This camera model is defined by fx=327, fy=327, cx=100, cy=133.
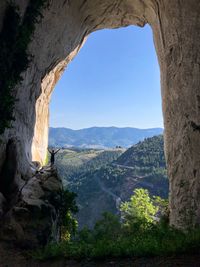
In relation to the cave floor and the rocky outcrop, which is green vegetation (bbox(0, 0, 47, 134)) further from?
the cave floor

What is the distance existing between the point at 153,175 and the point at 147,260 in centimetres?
18846

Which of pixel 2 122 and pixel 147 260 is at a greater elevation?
pixel 2 122

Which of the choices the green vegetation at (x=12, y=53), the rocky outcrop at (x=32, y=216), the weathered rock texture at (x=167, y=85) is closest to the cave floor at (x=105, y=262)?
the rocky outcrop at (x=32, y=216)

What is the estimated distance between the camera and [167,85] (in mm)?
24828

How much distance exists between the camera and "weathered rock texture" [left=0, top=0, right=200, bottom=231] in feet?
62.1

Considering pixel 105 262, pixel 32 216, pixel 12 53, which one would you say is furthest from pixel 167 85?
pixel 105 262

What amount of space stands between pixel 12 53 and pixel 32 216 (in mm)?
10517

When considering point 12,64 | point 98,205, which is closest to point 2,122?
point 12,64

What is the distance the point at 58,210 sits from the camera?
20562 millimetres

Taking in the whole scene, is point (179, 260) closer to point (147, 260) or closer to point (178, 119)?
point (147, 260)

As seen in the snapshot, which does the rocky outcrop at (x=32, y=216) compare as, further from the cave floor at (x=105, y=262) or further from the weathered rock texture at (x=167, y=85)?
the weathered rock texture at (x=167, y=85)

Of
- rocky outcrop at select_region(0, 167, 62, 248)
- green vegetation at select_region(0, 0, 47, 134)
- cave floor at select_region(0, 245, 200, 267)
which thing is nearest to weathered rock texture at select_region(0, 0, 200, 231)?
green vegetation at select_region(0, 0, 47, 134)

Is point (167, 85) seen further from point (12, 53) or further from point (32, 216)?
point (32, 216)

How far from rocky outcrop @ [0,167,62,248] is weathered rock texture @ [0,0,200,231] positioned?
139 centimetres
